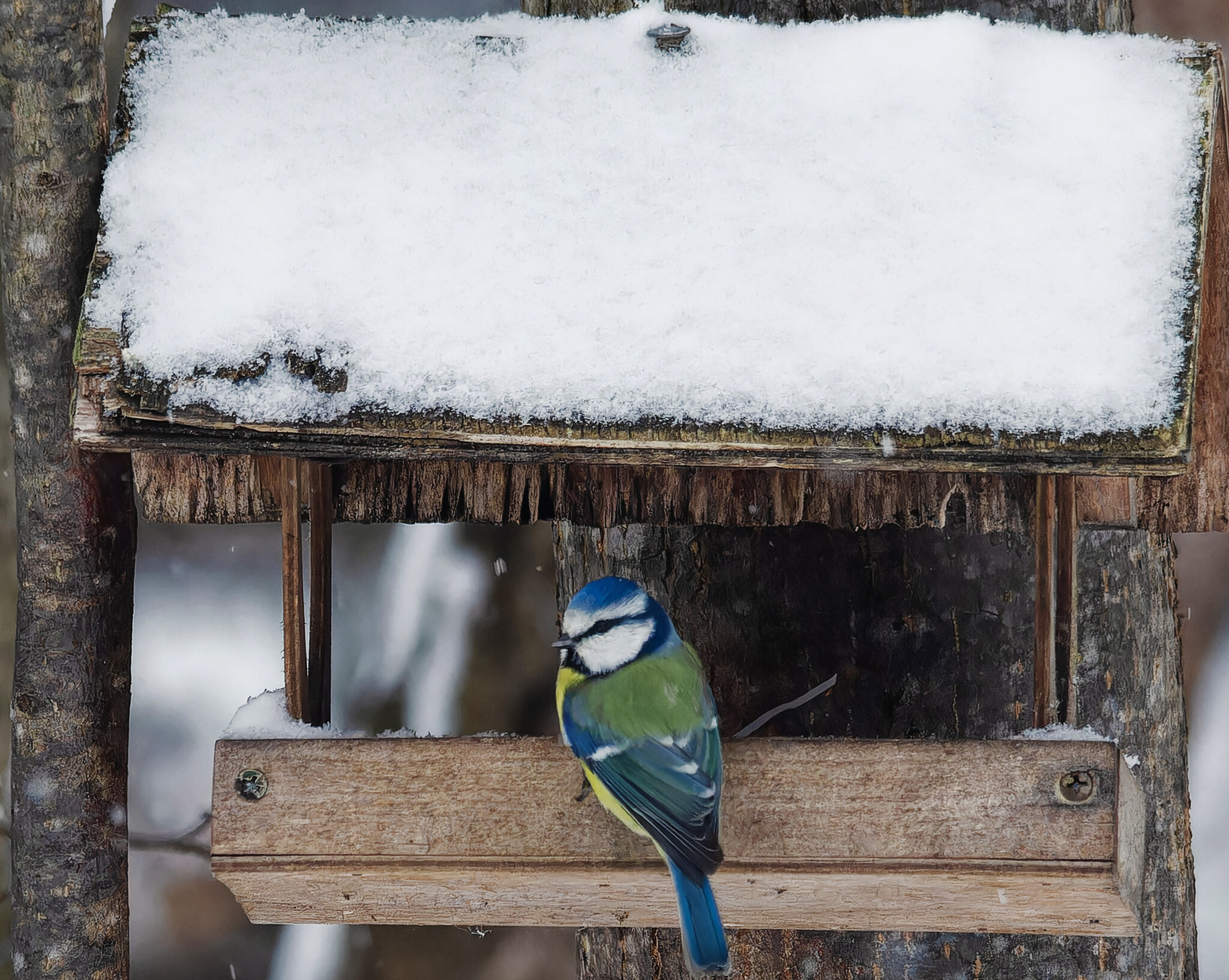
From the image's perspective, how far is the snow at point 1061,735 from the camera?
59.9 inches

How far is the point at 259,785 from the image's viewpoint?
1545 millimetres

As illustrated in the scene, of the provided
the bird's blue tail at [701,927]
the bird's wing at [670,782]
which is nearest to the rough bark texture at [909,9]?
the bird's wing at [670,782]

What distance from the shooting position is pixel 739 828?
154 cm

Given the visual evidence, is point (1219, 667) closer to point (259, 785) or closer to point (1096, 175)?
point (1096, 175)

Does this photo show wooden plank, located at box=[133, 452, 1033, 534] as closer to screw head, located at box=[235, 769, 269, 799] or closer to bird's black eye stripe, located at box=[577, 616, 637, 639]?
bird's black eye stripe, located at box=[577, 616, 637, 639]

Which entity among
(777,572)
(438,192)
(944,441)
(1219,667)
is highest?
(438,192)

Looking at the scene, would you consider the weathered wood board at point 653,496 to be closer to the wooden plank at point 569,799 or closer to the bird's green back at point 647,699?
the bird's green back at point 647,699

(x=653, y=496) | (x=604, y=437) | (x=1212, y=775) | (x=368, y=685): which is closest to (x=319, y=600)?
(x=653, y=496)

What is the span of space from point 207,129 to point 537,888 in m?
1.23

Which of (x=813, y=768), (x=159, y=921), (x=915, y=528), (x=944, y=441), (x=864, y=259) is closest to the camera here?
(x=944, y=441)

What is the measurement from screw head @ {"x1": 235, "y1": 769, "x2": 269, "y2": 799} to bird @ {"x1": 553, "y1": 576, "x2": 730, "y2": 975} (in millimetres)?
455

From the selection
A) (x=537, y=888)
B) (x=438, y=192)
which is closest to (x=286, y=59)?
(x=438, y=192)

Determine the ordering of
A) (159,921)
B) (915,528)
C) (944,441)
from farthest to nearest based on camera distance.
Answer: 1. (159,921)
2. (915,528)
3. (944,441)

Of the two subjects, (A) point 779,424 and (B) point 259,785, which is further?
(B) point 259,785
